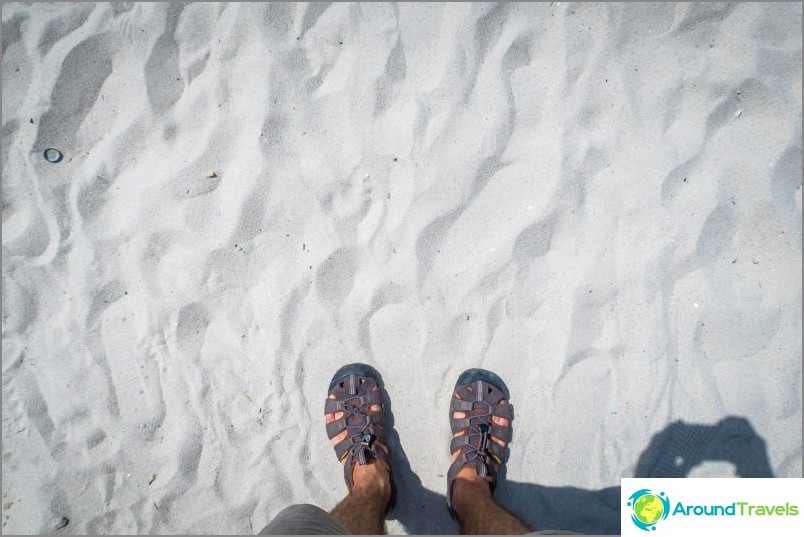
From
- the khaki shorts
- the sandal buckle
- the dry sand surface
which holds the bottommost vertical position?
the khaki shorts

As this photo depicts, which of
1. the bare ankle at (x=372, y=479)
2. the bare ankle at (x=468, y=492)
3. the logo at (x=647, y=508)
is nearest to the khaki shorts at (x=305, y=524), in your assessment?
the bare ankle at (x=372, y=479)

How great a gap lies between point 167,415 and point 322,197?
1.10 m

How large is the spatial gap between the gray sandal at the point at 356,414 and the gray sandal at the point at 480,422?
31 cm

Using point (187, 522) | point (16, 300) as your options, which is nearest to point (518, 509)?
point (187, 522)

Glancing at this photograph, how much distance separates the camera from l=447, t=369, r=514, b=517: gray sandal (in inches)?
66.1

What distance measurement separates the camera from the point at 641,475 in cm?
167

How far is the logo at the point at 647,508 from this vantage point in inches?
62.2

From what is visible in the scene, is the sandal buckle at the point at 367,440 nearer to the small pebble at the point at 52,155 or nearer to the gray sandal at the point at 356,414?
the gray sandal at the point at 356,414

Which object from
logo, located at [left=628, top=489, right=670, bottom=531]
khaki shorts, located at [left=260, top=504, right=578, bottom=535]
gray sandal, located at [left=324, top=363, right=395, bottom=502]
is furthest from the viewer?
gray sandal, located at [left=324, top=363, right=395, bottom=502]

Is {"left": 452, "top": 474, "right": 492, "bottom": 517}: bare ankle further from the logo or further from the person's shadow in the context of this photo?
the logo

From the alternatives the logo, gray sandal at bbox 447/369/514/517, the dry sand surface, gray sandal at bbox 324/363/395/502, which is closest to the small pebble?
the dry sand surface

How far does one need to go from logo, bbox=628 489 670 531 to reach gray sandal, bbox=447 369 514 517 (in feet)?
1.67

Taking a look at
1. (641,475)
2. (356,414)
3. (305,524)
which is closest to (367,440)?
(356,414)

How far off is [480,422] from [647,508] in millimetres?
688
